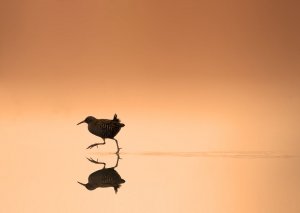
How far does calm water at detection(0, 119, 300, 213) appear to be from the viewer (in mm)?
722

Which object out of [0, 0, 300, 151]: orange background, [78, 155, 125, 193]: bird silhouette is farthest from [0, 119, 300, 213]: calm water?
[0, 0, 300, 151]: orange background

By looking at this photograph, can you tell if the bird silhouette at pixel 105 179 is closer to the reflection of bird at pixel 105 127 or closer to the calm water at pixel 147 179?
the calm water at pixel 147 179

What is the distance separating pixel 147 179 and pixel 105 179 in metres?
0.09

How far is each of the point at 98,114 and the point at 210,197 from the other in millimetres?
632

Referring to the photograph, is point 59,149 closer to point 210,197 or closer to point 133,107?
point 133,107

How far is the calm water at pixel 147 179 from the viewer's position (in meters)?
0.72

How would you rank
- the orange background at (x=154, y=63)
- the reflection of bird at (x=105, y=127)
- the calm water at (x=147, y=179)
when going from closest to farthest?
the calm water at (x=147, y=179) < the reflection of bird at (x=105, y=127) < the orange background at (x=154, y=63)

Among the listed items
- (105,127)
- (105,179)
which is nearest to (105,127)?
(105,127)

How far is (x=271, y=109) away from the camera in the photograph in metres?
1.27

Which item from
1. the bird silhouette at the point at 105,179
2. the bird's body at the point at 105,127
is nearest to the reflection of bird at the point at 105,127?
the bird's body at the point at 105,127

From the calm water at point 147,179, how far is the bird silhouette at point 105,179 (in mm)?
14

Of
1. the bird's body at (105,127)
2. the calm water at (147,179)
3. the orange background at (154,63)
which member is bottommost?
the calm water at (147,179)

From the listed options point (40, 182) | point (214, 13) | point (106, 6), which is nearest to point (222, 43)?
point (214, 13)

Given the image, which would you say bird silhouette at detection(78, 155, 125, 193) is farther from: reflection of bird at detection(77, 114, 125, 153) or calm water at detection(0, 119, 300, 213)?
reflection of bird at detection(77, 114, 125, 153)
